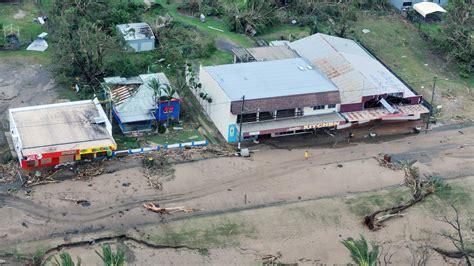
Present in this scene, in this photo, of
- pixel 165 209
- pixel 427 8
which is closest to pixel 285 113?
pixel 165 209

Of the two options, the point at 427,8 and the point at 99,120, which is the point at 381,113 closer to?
the point at 99,120

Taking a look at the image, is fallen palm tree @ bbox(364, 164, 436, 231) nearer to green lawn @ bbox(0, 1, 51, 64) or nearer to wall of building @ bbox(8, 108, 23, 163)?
wall of building @ bbox(8, 108, 23, 163)

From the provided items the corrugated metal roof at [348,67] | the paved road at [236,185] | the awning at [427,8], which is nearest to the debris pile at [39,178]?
the paved road at [236,185]

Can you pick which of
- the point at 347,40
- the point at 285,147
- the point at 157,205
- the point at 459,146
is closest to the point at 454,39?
the point at 347,40

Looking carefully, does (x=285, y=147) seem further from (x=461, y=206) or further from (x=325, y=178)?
(x=461, y=206)

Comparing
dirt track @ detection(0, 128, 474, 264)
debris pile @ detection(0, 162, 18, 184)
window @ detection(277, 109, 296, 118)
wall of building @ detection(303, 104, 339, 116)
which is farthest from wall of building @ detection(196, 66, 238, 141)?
debris pile @ detection(0, 162, 18, 184)

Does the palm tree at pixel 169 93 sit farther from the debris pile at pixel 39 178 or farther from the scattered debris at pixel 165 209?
the scattered debris at pixel 165 209
